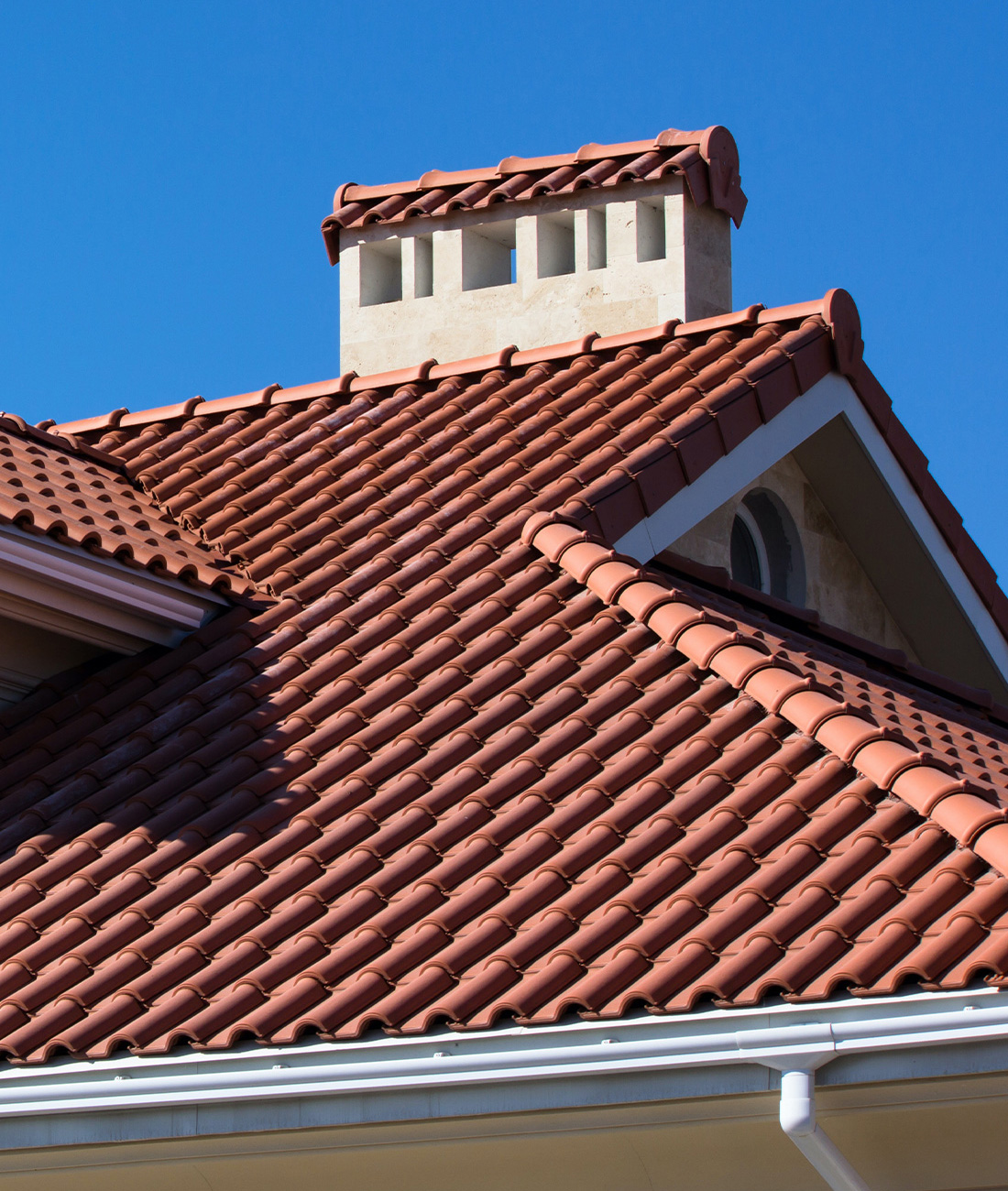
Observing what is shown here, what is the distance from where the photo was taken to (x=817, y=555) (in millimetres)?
12477

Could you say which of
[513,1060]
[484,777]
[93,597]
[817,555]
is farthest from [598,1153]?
[817,555]

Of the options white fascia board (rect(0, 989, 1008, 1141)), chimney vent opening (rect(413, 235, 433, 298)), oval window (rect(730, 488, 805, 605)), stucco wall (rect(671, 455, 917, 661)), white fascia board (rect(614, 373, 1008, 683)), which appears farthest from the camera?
chimney vent opening (rect(413, 235, 433, 298))

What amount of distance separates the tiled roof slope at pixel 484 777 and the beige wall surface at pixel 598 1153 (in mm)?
378

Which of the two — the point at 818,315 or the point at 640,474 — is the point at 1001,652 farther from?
the point at 640,474

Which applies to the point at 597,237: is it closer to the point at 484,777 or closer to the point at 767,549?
the point at 767,549

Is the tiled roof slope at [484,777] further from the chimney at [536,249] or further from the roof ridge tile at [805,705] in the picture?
the chimney at [536,249]

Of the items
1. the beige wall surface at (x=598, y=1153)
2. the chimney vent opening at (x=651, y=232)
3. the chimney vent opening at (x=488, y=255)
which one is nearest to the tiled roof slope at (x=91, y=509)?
the beige wall surface at (x=598, y=1153)

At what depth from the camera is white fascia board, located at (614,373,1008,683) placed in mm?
10266

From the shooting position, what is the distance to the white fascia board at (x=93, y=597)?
8.88 m

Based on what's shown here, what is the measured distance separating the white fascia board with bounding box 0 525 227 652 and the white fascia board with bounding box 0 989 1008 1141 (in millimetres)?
2872

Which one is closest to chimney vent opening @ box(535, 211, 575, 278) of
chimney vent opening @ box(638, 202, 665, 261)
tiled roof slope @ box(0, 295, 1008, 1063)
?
chimney vent opening @ box(638, 202, 665, 261)

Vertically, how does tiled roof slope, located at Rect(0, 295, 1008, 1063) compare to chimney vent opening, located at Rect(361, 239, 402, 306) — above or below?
below

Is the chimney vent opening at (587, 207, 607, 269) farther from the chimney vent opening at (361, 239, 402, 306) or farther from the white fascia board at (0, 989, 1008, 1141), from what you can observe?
the white fascia board at (0, 989, 1008, 1141)

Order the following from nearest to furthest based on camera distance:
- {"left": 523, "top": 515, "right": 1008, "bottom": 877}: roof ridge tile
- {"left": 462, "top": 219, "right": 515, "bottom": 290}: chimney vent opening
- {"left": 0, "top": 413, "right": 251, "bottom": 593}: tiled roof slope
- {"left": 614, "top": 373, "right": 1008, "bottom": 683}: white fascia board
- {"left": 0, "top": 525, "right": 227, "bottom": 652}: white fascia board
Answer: {"left": 523, "top": 515, "right": 1008, "bottom": 877}: roof ridge tile, {"left": 0, "top": 525, "right": 227, "bottom": 652}: white fascia board, {"left": 0, "top": 413, "right": 251, "bottom": 593}: tiled roof slope, {"left": 614, "top": 373, "right": 1008, "bottom": 683}: white fascia board, {"left": 462, "top": 219, "right": 515, "bottom": 290}: chimney vent opening
